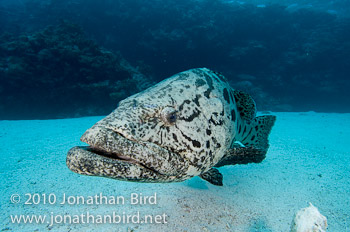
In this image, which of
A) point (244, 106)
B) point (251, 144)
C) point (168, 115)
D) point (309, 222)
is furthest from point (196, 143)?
point (251, 144)

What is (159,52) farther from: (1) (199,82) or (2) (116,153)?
(2) (116,153)

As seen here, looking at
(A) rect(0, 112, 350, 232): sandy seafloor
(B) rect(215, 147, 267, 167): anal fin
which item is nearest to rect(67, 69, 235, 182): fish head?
(B) rect(215, 147, 267, 167): anal fin

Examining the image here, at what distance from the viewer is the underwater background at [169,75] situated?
10.1 feet

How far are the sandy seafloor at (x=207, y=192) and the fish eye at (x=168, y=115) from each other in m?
1.50

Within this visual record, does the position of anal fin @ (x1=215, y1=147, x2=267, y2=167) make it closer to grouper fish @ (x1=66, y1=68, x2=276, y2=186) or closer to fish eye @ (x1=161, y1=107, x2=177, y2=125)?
grouper fish @ (x1=66, y1=68, x2=276, y2=186)

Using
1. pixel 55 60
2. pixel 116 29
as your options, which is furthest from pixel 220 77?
pixel 116 29

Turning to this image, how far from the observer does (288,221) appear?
284 cm

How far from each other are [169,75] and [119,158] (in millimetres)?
18473

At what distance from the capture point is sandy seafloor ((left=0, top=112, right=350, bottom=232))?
8.91ft

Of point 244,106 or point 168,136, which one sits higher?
point 244,106

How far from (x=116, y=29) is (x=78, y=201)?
1027 inches

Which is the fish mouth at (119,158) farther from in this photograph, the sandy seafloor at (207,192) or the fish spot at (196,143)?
the sandy seafloor at (207,192)

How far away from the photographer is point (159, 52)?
21500mm

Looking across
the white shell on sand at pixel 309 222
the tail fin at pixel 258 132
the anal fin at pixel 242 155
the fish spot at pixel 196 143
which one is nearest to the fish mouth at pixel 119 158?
the fish spot at pixel 196 143
